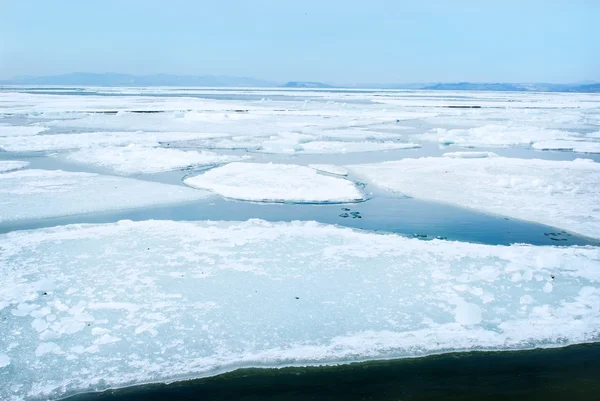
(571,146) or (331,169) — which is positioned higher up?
(571,146)

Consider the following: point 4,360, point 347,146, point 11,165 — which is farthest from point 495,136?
point 4,360

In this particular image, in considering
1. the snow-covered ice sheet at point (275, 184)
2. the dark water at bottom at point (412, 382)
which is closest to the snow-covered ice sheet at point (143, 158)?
the snow-covered ice sheet at point (275, 184)

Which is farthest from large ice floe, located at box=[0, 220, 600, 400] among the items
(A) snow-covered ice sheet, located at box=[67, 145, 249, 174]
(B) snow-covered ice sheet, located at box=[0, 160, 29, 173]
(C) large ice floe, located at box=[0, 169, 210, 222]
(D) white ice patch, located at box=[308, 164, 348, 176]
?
(B) snow-covered ice sheet, located at box=[0, 160, 29, 173]

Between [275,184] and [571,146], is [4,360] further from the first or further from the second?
[571,146]

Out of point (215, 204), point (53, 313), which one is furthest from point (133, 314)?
point (215, 204)

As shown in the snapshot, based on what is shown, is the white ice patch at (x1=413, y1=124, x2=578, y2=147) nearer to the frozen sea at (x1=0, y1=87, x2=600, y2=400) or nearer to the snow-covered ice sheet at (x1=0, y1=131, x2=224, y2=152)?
the frozen sea at (x1=0, y1=87, x2=600, y2=400)

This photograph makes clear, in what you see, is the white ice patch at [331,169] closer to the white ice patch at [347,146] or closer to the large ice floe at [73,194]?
the white ice patch at [347,146]
